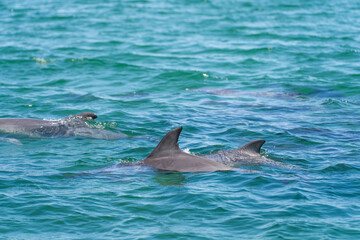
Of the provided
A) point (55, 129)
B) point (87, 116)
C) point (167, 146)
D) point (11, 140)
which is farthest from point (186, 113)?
point (167, 146)

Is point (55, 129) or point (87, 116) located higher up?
point (87, 116)

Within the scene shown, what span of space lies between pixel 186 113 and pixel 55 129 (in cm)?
440

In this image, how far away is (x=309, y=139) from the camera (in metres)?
14.3

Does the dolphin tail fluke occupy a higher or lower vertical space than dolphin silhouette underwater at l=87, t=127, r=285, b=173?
lower

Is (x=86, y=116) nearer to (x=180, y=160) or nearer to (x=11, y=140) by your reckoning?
(x=11, y=140)

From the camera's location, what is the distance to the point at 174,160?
37.2ft

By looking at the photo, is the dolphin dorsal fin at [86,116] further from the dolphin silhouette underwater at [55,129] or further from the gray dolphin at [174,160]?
the gray dolphin at [174,160]

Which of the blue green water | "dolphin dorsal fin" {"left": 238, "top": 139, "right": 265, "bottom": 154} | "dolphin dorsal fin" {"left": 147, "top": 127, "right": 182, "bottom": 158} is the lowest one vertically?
the blue green water

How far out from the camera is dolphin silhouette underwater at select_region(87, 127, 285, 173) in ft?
37.0

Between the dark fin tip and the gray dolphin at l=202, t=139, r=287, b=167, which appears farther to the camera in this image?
the dark fin tip

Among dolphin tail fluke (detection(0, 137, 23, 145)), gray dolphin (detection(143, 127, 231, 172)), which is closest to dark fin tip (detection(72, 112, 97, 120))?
dolphin tail fluke (detection(0, 137, 23, 145))

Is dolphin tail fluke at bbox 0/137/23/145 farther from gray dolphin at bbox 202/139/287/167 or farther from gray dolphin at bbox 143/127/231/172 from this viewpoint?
gray dolphin at bbox 202/139/287/167

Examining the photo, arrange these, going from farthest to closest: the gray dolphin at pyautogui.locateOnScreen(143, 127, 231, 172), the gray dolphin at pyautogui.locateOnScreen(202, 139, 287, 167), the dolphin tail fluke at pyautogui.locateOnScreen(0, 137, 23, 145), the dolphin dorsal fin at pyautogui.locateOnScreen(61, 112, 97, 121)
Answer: the dolphin dorsal fin at pyautogui.locateOnScreen(61, 112, 97, 121) → the dolphin tail fluke at pyautogui.locateOnScreen(0, 137, 23, 145) → the gray dolphin at pyautogui.locateOnScreen(202, 139, 287, 167) → the gray dolphin at pyautogui.locateOnScreen(143, 127, 231, 172)

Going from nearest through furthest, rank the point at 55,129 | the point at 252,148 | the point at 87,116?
the point at 252,148 → the point at 55,129 → the point at 87,116
